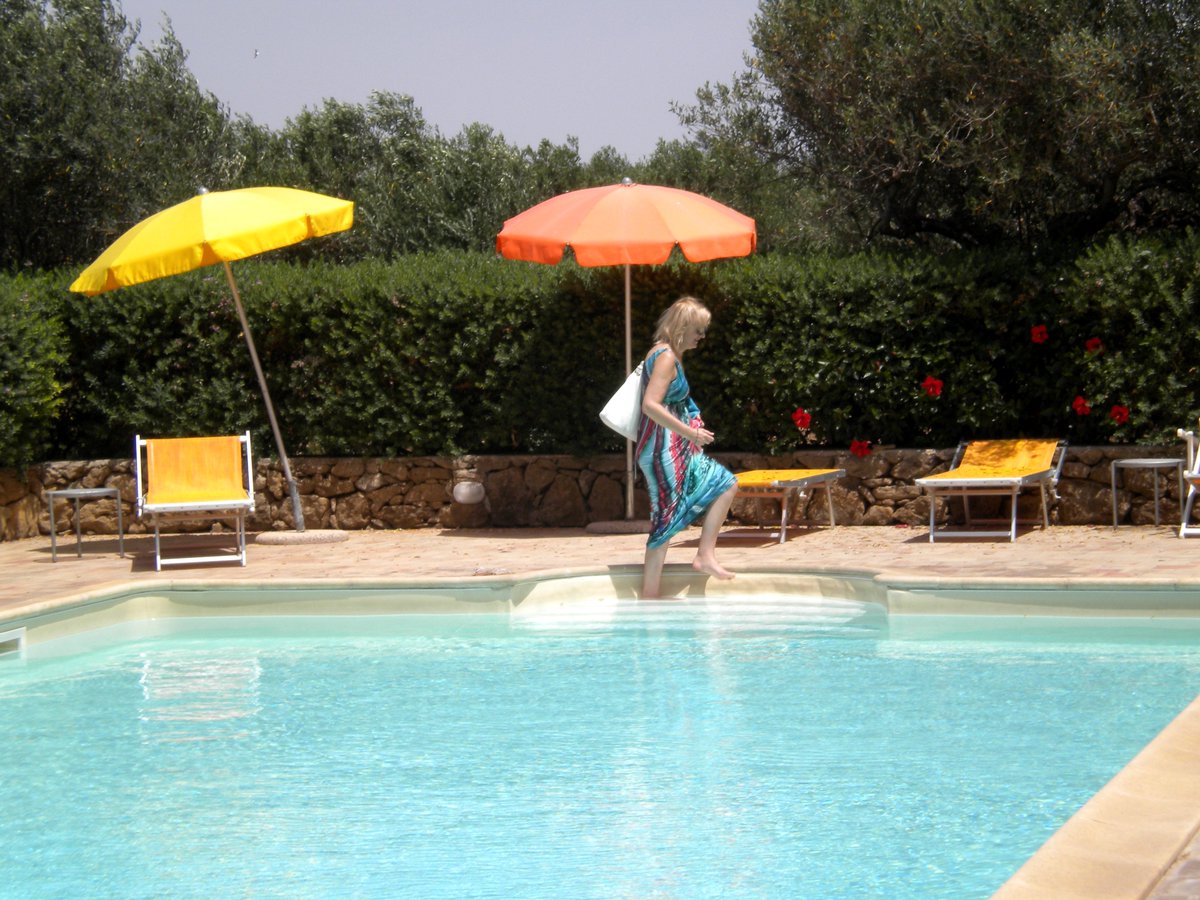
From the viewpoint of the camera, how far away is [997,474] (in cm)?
1054


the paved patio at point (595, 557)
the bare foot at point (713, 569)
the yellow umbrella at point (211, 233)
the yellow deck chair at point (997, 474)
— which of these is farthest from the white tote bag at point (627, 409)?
the yellow umbrella at point (211, 233)

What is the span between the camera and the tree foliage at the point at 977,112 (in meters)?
11.0

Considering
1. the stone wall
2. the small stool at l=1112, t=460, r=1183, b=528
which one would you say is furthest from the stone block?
the small stool at l=1112, t=460, r=1183, b=528

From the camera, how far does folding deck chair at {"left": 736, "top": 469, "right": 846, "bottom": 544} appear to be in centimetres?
1067

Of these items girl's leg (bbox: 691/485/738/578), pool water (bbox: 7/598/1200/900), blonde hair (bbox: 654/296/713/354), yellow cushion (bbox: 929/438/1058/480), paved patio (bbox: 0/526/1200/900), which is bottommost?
pool water (bbox: 7/598/1200/900)

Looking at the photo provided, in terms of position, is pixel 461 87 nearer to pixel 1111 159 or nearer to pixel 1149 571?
pixel 1111 159

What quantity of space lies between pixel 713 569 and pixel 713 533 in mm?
235

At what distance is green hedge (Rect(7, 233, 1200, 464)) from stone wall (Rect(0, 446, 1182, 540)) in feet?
0.67

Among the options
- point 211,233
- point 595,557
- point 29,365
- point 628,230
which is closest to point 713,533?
point 595,557

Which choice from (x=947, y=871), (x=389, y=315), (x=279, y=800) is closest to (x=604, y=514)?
(x=389, y=315)

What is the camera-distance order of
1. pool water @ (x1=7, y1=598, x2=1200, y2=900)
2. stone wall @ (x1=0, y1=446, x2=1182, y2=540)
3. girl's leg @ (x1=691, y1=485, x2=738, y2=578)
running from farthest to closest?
stone wall @ (x1=0, y1=446, x2=1182, y2=540)
girl's leg @ (x1=691, y1=485, x2=738, y2=578)
pool water @ (x1=7, y1=598, x2=1200, y2=900)

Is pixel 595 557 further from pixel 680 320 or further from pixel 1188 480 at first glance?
pixel 1188 480

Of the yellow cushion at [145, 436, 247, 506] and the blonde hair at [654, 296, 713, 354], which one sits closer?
the blonde hair at [654, 296, 713, 354]

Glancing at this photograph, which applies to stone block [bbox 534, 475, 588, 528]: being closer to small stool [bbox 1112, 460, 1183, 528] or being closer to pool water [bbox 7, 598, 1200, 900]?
pool water [bbox 7, 598, 1200, 900]
